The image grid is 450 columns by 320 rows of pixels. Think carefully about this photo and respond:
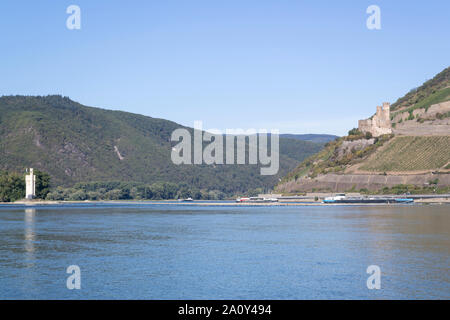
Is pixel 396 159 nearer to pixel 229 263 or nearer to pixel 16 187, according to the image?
pixel 16 187

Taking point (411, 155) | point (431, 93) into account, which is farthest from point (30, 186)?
point (431, 93)

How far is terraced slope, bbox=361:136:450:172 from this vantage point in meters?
120

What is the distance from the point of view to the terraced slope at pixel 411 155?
120 meters

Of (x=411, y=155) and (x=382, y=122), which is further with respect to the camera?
(x=382, y=122)

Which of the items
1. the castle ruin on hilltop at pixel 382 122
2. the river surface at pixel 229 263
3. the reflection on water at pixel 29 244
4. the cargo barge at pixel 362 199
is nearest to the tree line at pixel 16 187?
the cargo barge at pixel 362 199

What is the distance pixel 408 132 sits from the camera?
5413 inches

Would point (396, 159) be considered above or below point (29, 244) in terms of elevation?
above

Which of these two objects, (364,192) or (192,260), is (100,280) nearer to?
(192,260)

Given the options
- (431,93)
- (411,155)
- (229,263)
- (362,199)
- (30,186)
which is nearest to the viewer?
(229,263)

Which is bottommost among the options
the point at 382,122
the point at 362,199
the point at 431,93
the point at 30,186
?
the point at 362,199

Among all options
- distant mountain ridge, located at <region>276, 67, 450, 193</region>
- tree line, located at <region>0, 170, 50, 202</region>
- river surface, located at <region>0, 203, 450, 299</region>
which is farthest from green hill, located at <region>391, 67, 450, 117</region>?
river surface, located at <region>0, 203, 450, 299</region>

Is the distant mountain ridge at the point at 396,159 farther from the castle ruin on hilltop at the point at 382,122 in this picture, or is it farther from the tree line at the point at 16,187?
the tree line at the point at 16,187

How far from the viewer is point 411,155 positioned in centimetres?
12456
